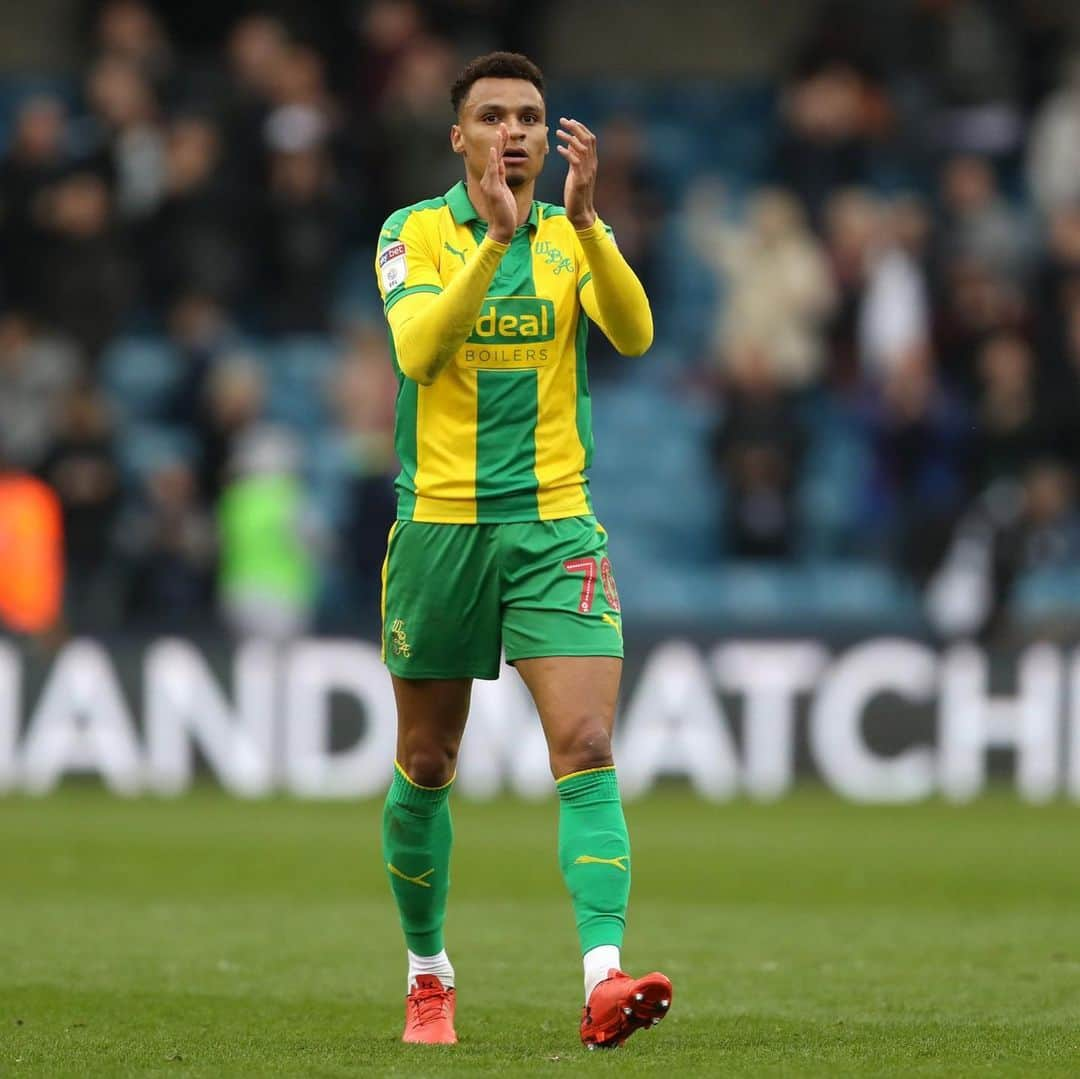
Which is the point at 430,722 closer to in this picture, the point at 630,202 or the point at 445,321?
the point at 445,321

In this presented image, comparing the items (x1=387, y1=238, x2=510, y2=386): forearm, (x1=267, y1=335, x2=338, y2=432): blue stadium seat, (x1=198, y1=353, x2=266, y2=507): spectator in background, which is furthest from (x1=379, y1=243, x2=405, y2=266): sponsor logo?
(x1=267, y1=335, x2=338, y2=432): blue stadium seat

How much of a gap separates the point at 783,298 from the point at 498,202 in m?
11.6

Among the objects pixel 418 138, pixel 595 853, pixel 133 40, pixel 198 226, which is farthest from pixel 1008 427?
pixel 595 853

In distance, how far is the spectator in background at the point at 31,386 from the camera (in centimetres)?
1712

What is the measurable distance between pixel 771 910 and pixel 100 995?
3.34 metres

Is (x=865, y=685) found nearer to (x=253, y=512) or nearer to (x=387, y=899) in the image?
(x=253, y=512)

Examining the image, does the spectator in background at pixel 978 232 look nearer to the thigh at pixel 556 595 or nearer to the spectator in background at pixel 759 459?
the spectator in background at pixel 759 459

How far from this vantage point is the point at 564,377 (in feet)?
19.8

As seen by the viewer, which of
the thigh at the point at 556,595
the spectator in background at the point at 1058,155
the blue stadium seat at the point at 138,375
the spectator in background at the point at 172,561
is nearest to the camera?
the thigh at the point at 556,595

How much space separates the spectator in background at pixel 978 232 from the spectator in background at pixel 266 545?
4.83 m

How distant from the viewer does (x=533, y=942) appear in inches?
324

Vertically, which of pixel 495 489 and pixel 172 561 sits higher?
pixel 172 561

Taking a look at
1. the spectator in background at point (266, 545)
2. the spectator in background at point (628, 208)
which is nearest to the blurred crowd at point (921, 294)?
the spectator in background at point (628, 208)

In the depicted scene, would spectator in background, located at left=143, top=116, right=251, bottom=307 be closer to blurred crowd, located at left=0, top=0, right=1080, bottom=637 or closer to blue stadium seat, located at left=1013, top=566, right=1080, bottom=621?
blurred crowd, located at left=0, top=0, right=1080, bottom=637
